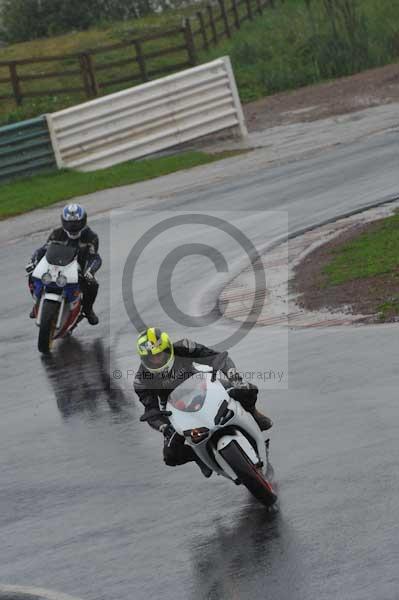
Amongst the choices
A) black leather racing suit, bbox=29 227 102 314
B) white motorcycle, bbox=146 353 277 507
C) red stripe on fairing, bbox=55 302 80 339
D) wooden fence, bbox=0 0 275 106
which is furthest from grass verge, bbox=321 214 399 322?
wooden fence, bbox=0 0 275 106

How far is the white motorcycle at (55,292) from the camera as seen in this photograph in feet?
48.5

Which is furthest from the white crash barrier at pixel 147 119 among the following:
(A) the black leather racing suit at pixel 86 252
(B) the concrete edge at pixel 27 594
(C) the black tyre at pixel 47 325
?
(B) the concrete edge at pixel 27 594

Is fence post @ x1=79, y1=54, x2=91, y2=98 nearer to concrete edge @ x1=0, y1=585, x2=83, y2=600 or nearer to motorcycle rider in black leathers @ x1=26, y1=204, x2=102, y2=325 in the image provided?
motorcycle rider in black leathers @ x1=26, y1=204, x2=102, y2=325

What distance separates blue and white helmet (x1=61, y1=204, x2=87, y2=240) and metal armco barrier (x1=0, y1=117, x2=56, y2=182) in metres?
13.4

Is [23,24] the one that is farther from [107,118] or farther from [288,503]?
[288,503]

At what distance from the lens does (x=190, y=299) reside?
16266 mm

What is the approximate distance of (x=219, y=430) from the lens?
869 cm

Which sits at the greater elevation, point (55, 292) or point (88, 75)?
point (55, 292)

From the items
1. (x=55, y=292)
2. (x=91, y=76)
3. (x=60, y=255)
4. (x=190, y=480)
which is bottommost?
(x=91, y=76)

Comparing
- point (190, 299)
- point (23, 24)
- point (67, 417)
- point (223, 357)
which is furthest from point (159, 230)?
point (23, 24)

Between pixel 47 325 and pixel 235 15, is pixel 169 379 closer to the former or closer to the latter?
pixel 47 325

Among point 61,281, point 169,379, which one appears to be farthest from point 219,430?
point 61,281

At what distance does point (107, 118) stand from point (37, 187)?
108 inches

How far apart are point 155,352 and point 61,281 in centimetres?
626
